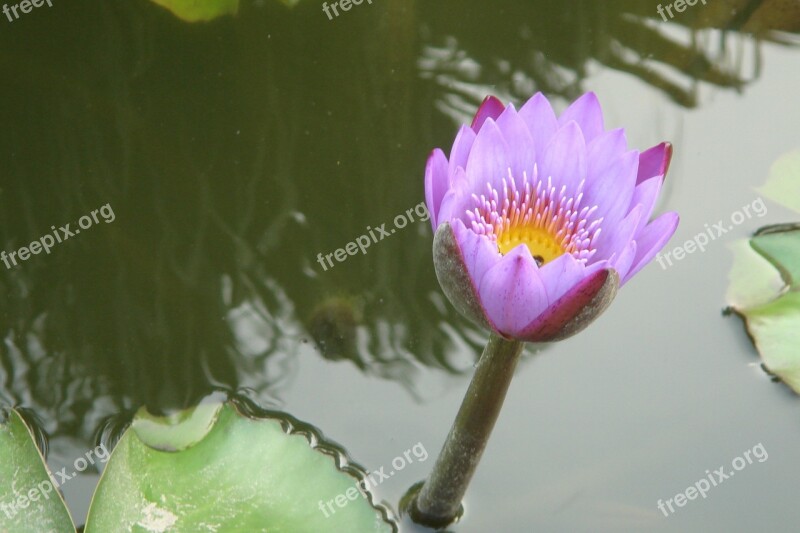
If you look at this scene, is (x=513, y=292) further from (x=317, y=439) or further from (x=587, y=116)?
(x=317, y=439)

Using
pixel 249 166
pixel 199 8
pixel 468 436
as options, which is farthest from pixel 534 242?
pixel 199 8

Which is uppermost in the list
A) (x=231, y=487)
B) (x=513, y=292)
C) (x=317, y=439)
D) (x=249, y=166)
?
(x=513, y=292)

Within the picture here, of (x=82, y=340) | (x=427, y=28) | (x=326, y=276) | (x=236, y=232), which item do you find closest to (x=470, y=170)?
(x=326, y=276)

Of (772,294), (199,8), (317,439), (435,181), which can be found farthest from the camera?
(199,8)

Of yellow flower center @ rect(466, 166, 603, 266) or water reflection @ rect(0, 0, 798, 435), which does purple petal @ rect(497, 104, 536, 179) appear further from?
water reflection @ rect(0, 0, 798, 435)

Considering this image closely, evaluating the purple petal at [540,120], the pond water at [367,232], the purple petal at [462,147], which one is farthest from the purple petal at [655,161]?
the pond water at [367,232]

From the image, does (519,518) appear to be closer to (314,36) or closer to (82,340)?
(82,340)

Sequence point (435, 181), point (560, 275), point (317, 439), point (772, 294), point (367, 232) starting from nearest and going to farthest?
point (560, 275) < point (435, 181) < point (317, 439) < point (772, 294) < point (367, 232)
